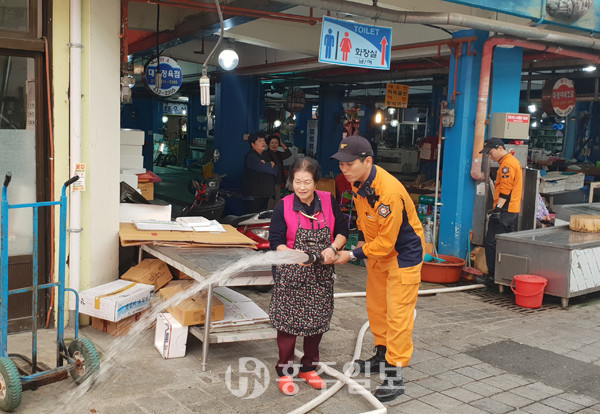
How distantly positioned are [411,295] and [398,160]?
1637 centimetres

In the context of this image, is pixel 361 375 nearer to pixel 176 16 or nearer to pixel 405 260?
pixel 405 260

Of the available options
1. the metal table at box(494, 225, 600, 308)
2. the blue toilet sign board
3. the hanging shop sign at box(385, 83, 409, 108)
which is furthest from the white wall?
the hanging shop sign at box(385, 83, 409, 108)

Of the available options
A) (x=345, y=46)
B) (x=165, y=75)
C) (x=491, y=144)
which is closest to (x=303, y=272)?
(x=345, y=46)

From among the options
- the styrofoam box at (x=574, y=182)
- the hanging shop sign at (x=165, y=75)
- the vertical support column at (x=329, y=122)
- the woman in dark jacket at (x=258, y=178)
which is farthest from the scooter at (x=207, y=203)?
the vertical support column at (x=329, y=122)

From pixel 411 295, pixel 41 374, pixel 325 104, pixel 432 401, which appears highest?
pixel 325 104

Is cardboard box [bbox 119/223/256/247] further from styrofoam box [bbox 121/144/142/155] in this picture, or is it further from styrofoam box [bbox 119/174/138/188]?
styrofoam box [bbox 121/144/142/155]

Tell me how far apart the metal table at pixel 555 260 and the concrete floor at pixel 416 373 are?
2.12 feet

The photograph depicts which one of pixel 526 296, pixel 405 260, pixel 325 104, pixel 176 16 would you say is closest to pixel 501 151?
pixel 526 296

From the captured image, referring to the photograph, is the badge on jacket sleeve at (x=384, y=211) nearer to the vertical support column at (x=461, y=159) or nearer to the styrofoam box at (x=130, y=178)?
the styrofoam box at (x=130, y=178)

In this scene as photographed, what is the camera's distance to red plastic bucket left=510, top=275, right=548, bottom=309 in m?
7.67

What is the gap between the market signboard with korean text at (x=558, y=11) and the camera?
7.84 metres

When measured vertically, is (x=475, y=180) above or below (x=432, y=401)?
above

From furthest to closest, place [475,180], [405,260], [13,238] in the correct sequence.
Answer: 1. [475,180]
2. [13,238]
3. [405,260]

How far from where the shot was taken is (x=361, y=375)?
16.9 feet
